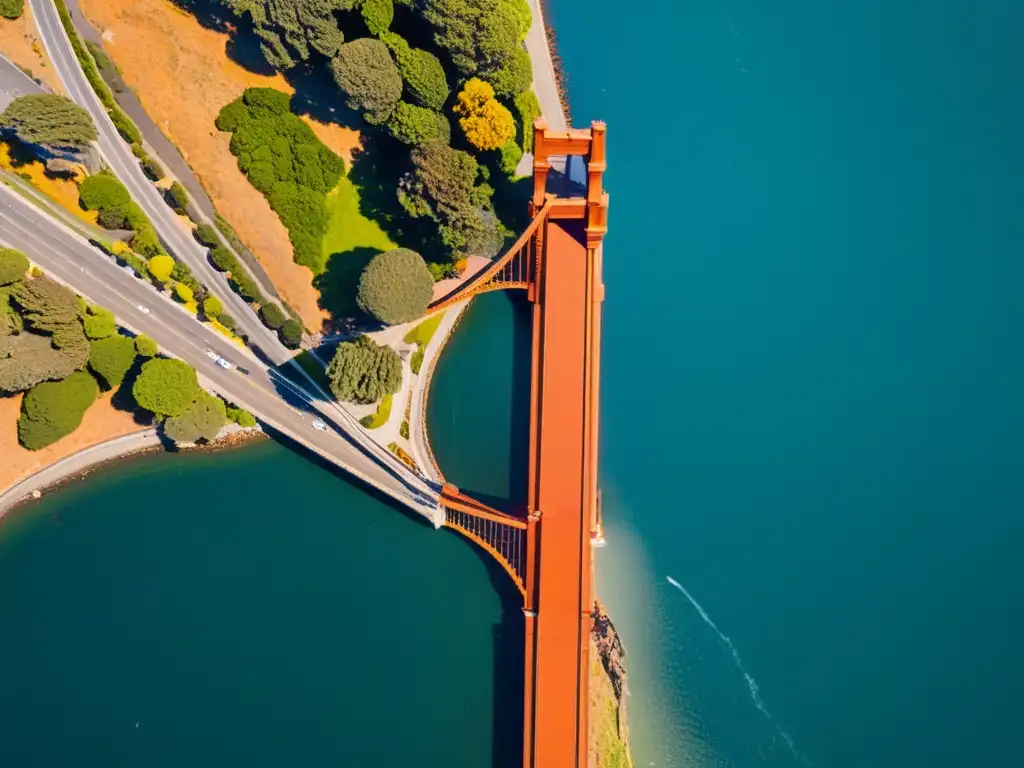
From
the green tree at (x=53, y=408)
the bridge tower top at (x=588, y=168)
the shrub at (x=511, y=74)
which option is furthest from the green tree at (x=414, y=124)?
the green tree at (x=53, y=408)

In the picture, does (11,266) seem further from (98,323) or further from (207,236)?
(207,236)

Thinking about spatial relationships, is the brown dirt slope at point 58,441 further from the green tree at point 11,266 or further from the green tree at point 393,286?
the green tree at point 393,286

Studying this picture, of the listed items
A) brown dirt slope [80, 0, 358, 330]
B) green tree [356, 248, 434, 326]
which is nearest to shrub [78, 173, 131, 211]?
brown dirt slope [80, 0, 358, 330]

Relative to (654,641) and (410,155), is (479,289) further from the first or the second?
(654,641)

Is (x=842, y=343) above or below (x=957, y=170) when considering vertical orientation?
below

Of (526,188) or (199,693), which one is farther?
(526,188)

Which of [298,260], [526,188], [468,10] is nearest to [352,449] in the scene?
[298,260]

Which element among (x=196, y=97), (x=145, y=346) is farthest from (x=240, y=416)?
(x=196, y=97)

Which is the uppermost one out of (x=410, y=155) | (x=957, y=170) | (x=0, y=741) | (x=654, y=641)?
(x=957, y=170)
